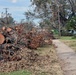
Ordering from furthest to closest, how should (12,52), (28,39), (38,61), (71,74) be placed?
1. (28,39)
2. (12,52)
3. (38,61)
4. (71,74)

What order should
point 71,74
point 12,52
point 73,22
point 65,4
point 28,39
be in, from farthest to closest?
point 65,4 < point 73,22 < point 28,39 < point 12,52 < point 71,74

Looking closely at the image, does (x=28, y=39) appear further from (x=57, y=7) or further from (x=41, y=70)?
(x=57, y=7)

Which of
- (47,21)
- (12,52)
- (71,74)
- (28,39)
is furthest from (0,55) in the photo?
(47,21)

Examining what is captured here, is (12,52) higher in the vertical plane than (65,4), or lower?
lower

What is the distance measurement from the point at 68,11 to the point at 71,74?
5611 cm

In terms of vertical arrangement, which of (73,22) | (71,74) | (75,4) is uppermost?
(75,4)

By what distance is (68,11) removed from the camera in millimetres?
65438

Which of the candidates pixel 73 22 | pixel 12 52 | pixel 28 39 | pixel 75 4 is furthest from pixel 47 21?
pixel 12 52

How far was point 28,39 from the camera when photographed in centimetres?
1978

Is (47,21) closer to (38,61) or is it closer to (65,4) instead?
(65,4)

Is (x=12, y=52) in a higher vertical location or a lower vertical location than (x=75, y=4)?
lower

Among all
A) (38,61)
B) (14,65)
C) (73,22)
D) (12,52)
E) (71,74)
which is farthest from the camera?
(73,22)

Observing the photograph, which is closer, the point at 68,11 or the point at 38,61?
the point at 38,61

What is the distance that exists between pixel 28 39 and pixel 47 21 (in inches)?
1758
